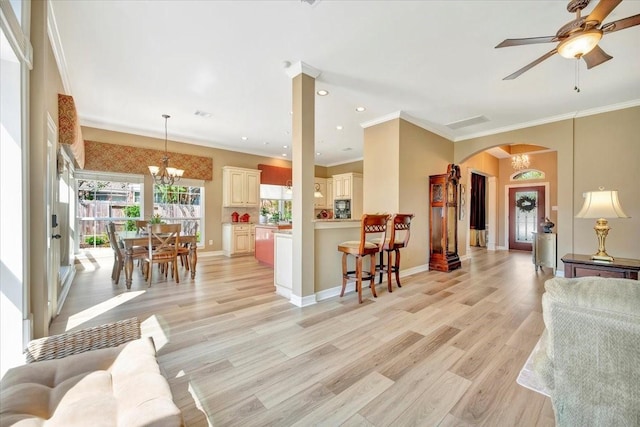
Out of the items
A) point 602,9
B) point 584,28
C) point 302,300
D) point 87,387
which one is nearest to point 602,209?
point 584,28

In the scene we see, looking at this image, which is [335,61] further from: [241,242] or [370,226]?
[241,242]

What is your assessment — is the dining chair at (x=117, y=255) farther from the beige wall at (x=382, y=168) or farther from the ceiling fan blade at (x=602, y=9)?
the ceiling fan blade at (x=602, y=9)

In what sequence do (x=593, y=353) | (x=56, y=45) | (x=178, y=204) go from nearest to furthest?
(x=593, y=353)
(x=56, y=45)
(x=178, y=204)

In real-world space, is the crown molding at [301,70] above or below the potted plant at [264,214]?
above

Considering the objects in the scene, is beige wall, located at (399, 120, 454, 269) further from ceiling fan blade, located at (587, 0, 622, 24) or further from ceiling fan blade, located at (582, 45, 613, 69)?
ceiling fan blade, located at (587, 0, 622, 24)

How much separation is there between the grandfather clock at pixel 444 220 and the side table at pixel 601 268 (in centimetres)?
207

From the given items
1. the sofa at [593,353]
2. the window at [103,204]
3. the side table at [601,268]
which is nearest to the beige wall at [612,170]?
the side table at [601,268]

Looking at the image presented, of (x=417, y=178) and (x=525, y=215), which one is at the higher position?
(x=417, y=178)

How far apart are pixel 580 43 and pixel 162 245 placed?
5.27m

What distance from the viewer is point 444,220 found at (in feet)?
16.9

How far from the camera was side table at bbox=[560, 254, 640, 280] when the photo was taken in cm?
A: 278

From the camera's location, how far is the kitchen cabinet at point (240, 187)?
7.09m

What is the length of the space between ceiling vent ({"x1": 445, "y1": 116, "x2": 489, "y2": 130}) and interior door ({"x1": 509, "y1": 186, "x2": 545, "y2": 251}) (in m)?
4.46

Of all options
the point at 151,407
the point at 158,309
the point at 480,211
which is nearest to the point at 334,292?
the point at 158,309
